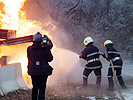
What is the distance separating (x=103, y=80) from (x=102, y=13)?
757 cm

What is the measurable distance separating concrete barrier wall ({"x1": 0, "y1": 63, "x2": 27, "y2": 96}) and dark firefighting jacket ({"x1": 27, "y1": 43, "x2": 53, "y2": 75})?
151 centimetres

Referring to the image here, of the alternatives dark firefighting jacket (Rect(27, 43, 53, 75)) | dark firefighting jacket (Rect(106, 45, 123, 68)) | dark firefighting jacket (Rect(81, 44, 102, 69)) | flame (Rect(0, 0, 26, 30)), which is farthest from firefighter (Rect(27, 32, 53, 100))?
flame (Rect(0, 0, 26, 30))

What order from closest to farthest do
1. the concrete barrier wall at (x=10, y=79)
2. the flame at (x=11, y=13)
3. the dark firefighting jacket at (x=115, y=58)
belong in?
1. the concrete barrier wall at (x=10, y=79)
2. the dark firefighting jacket at (x=115, y=58)
3. the flame at (x=11, y=13)

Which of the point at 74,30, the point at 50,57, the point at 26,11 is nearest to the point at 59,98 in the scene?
the point at 50,57

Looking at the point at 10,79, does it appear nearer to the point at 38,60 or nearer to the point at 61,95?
the point at 61,95

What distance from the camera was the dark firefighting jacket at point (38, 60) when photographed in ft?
14.3

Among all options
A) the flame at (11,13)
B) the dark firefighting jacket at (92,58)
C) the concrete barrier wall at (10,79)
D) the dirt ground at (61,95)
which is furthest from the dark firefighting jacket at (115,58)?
the flame at (11,13)

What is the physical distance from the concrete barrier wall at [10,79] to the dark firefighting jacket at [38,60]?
151 centimetres

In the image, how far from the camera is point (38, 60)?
14.4 ft

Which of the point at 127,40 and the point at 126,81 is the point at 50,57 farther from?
the point at 127,40

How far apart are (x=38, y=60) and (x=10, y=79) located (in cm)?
199

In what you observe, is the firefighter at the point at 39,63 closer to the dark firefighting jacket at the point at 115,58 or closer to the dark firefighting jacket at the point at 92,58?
the dark firefighting jacket at the point at 92,58

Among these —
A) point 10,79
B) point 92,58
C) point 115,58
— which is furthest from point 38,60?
point 115,58

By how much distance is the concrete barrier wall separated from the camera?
18.3 ft
